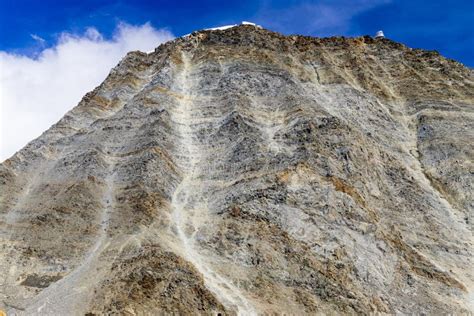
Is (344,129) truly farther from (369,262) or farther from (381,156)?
(369,262)

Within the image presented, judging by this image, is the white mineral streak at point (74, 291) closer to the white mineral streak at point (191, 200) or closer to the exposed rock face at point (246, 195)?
the exposed rock face at point (246, 195)

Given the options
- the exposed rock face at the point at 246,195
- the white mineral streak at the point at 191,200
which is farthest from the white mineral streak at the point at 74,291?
the white mineral streak at the point at 191,200

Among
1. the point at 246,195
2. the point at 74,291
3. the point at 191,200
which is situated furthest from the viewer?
the point at 191,200

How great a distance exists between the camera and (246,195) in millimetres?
41094

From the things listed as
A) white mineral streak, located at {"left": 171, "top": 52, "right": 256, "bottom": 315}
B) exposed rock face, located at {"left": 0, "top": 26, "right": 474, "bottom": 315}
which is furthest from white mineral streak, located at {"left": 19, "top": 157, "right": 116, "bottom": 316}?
white mineral streak, located at {"left": 171, "top": 52, "right": 256, "bottom": 315}

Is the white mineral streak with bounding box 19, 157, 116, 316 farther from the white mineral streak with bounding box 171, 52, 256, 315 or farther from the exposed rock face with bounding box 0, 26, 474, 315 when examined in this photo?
the white mineral streak with bounding box 171, 52, 256, 315

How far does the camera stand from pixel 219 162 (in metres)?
47.2

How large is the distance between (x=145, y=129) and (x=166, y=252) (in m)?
19.1

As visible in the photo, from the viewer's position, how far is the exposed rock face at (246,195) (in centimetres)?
3344

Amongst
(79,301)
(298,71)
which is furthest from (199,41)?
(79,301)

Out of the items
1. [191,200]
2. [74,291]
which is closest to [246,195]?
[191,200]

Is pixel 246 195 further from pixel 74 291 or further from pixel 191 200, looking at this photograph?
pixel 74 291

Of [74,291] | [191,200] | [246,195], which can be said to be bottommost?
[74,291]

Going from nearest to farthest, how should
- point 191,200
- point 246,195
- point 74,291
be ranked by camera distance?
1. point 74,291
2. point 246,195
3. point 191,200
